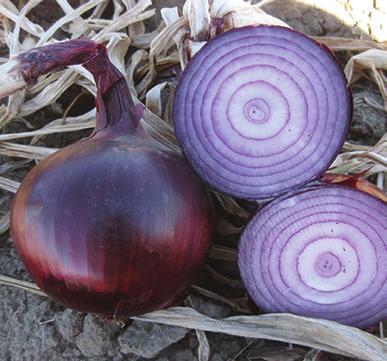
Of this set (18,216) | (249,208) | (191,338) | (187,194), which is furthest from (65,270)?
(249,208)

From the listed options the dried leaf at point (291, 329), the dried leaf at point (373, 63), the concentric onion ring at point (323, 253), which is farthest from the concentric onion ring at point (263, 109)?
the dried leaf at point (373, 63)

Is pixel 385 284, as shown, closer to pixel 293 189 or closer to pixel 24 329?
pixel 293 189

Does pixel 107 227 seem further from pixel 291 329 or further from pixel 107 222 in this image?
pixel 291 329

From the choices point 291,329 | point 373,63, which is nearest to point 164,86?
point 373,63

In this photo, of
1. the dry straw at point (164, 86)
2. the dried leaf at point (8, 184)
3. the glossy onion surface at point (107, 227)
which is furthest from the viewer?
the dried leaf at point (8, 184)

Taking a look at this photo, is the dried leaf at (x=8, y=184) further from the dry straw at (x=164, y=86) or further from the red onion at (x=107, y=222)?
the red onion at (x=107, y=222)

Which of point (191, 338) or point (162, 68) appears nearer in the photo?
point (191, 338)
